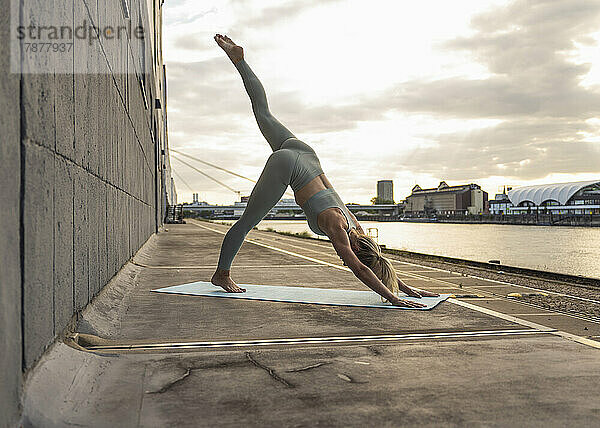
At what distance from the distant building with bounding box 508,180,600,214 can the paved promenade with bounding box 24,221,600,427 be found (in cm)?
12541

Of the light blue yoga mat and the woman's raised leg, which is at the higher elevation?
the woman's raised leg

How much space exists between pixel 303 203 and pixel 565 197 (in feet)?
432

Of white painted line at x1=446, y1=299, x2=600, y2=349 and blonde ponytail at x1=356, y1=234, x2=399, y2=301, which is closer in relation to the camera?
white painted line at x1=446, y1=299, x2=600, y2=349

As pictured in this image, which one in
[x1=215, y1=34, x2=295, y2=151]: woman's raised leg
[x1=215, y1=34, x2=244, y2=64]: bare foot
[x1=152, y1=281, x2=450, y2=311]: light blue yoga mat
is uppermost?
[x1=215, y1=34, x2=244, y2=64]: bare foot

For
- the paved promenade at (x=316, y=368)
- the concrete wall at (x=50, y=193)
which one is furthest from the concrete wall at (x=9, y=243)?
the paved promenade at (x=316, y=368)

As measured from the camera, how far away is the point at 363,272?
212 inches

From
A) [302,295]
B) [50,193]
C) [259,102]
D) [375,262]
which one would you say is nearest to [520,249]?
[302,295]

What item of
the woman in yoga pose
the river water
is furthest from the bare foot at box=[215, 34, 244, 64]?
the river water

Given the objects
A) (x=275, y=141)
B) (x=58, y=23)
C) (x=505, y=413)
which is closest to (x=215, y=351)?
(x=505, y=413)

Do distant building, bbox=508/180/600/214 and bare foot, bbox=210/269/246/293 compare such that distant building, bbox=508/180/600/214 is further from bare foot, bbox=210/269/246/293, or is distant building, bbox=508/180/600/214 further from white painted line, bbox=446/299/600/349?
bare foot, bbox=210/269/246/293

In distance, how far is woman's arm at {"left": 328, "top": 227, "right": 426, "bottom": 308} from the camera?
539 centimetres

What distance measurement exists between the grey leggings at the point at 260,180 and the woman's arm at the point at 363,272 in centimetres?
97

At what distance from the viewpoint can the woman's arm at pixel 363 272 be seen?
212 inches

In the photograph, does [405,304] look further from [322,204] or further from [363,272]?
[322,204]
